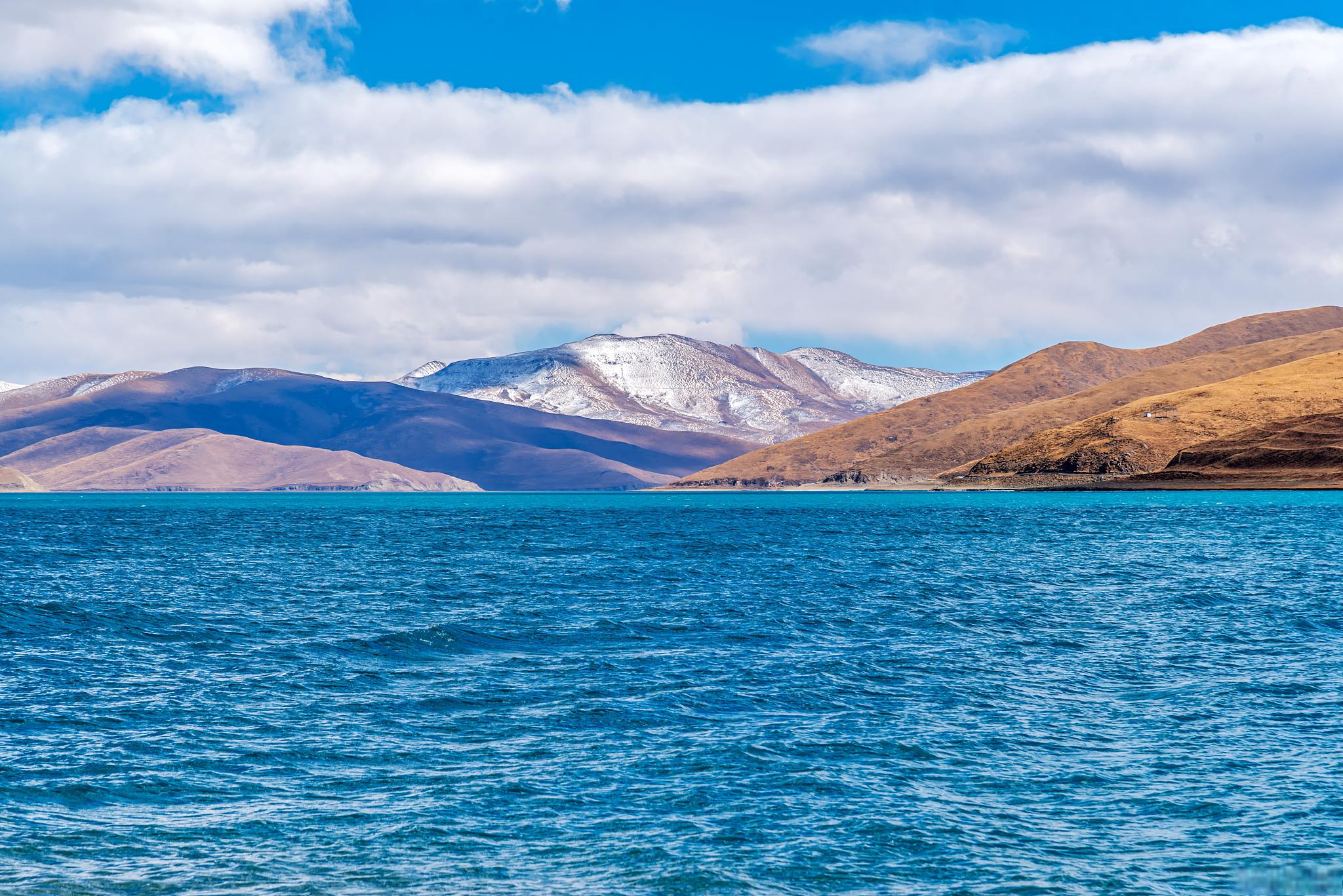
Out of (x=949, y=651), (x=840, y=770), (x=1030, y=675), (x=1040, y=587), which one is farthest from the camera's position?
(x=1040, y=587)

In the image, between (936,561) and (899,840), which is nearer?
(899,840)

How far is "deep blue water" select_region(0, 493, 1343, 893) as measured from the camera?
19.7m

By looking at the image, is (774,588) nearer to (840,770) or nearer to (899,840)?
(840,770)

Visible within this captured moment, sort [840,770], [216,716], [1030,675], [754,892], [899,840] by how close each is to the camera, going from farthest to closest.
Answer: [1030,675]
[216,716]
[840,770]
[899,840]
[754,892]

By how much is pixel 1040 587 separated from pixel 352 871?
173 feet

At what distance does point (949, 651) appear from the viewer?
41.7 metres

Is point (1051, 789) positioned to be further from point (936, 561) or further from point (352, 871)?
point (936, 561)

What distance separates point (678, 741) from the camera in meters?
28.2

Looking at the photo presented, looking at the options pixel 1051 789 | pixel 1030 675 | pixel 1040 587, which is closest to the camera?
pixel 1051 789

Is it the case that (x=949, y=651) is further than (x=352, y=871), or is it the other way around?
(x=949, y=651)

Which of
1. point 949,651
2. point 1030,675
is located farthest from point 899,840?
point 949,651

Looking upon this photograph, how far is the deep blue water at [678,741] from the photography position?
776 inches

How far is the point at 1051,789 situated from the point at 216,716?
20908mm

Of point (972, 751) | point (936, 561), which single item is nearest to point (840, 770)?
point (972, 751)
